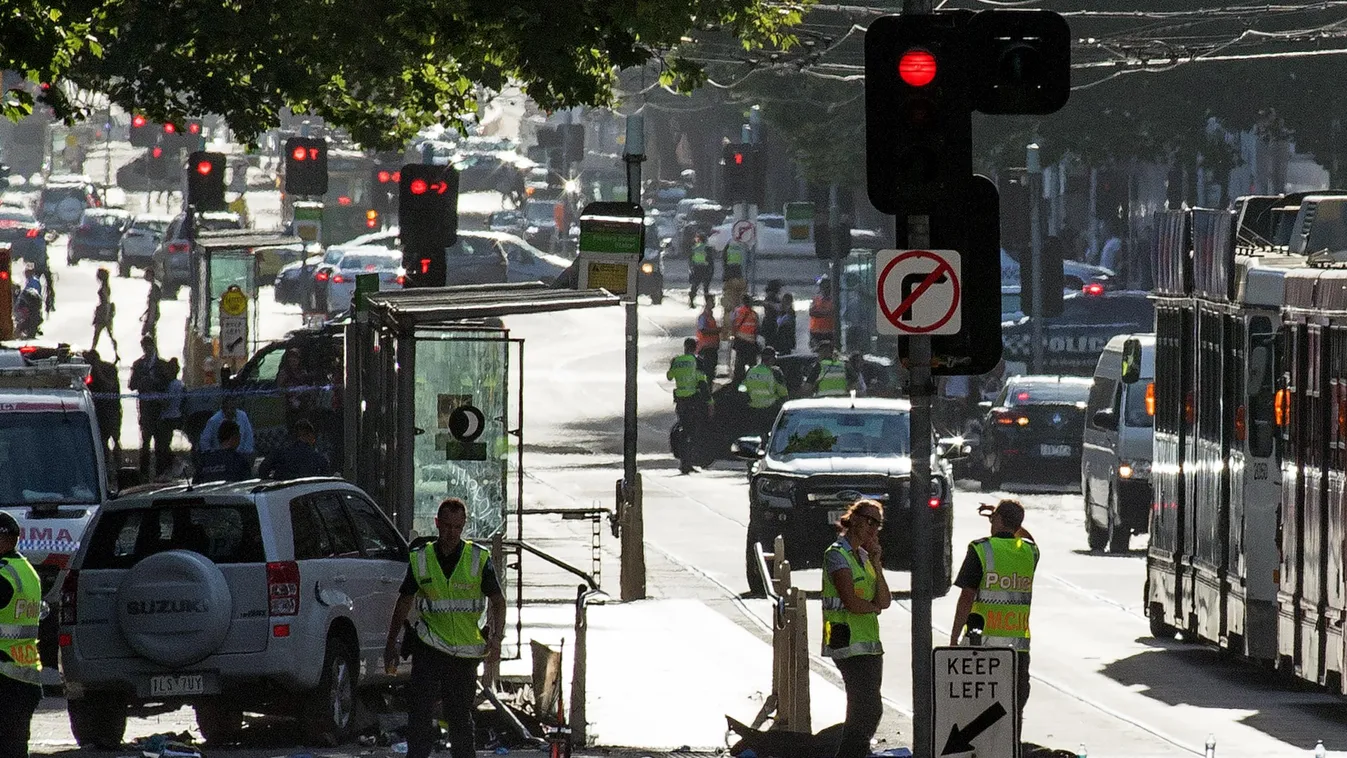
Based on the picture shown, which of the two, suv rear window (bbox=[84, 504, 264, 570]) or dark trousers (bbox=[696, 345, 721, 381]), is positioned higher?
suv rear window (bbox=[84, 504, 264, 570])

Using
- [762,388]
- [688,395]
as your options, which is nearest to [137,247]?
[762,388]

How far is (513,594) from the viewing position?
24906 millimetres

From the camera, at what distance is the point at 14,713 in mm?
13469

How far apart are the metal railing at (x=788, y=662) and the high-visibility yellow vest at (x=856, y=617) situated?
49.9 inches

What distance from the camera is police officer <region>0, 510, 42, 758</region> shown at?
13375 millimetres

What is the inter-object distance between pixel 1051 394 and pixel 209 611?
2165 centimetres

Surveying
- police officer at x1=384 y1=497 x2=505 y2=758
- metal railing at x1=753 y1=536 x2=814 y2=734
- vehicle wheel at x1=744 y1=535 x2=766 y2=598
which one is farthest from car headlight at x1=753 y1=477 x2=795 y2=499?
police officer at x1=384 y1=497 x2=505 y2=758

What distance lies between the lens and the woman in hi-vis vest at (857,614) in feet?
47.0

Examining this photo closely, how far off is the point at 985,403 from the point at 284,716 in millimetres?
24683

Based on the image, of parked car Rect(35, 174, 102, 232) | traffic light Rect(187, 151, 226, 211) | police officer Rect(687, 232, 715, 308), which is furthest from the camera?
parked car Rect(35, 174, 102, 232)

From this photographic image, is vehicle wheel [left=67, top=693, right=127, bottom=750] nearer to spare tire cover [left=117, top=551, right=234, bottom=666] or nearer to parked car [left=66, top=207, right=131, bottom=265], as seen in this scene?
spare tire cover [left=117, top=551, right=234, bottom=666]

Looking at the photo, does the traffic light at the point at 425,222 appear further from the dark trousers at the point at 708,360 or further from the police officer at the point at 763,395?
the dark trousers at the point at 708,360

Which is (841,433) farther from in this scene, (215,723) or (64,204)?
(64,204)

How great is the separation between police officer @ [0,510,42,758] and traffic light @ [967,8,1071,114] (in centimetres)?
561
